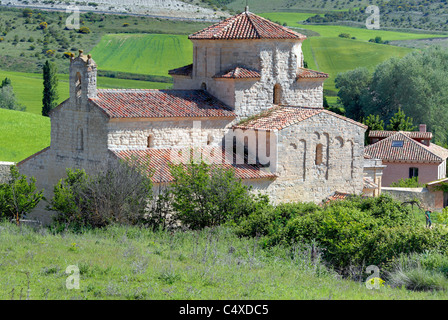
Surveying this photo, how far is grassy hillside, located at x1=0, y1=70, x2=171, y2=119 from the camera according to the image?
7356 centimetres

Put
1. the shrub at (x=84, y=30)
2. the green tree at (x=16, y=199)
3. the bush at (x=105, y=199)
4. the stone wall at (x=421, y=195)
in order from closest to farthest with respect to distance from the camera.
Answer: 1. the bush at (x=105, y=199)
2. the green tree at (x=16, y=199)
3. the stone wall at (x=421, y=195)
4. the shrub at (x=84, y=30)

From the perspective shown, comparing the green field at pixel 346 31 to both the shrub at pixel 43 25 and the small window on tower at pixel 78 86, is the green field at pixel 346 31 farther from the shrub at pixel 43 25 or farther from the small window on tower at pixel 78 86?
the small window on tower at pixel 78 86

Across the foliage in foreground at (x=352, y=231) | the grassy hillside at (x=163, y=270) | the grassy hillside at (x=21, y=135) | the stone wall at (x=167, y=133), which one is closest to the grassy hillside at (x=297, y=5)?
the grassy hillside at (x=21, y=135)

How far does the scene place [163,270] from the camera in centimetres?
1712

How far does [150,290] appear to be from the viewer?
50.6 feet

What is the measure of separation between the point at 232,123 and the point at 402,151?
71.4 ft

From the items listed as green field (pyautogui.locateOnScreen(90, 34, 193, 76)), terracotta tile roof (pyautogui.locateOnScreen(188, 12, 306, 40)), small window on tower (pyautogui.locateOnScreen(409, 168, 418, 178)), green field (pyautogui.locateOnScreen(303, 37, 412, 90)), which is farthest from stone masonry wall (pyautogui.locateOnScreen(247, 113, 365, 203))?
green field (pyautogui.locateOnScreen(303, 37, 412, 90))

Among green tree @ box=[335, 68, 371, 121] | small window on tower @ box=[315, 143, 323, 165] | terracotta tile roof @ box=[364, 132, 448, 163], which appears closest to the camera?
small window on tower @ box=[315, 143, 323, 165]

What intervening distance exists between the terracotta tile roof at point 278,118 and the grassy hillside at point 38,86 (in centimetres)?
4330

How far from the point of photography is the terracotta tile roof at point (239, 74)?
3083cm

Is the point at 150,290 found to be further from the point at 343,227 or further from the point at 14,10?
the point at 14,10

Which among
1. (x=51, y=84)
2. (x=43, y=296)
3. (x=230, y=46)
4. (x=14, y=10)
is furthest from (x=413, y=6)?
(x=43, y=296)

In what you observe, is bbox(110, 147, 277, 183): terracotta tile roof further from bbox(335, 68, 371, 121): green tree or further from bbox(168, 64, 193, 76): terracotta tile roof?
bbox(335, 68, 371, 121): green tree

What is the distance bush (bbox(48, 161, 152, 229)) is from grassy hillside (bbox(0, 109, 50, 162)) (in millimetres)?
21528
